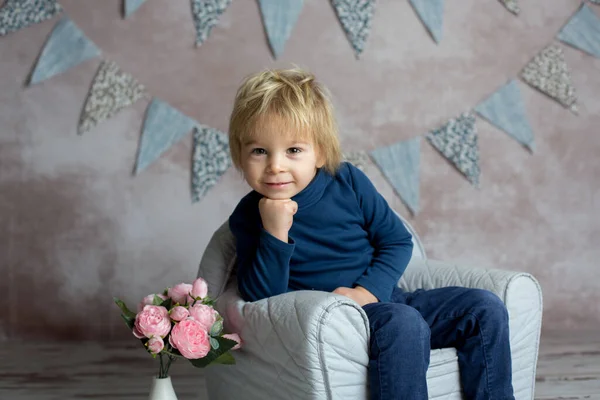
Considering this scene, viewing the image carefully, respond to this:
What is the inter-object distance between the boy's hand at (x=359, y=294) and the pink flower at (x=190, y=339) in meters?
0.38

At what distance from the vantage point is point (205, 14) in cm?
299

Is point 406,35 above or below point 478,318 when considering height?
above

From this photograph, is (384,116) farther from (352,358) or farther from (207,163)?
(352,358)

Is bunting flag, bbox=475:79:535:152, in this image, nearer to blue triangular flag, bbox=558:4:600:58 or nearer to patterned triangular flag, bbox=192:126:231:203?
blue triangular flag, bbox=558:4:600:58

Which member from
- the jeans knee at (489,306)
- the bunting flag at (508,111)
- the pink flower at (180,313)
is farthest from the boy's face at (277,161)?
the bunting flag at (508,111)

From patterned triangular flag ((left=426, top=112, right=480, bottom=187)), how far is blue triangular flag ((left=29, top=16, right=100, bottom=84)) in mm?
1403

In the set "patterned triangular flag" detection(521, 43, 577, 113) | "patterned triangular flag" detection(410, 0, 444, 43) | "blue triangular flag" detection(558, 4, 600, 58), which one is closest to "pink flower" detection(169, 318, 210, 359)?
"patterned triangular flag" detection(410, 0, 444, 43)

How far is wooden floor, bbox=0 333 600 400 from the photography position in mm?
2426

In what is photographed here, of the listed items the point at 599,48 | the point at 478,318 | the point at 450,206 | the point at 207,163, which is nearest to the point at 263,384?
the point at 478,318

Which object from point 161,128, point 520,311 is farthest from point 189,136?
point 520,311

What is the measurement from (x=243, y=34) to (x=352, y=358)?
180cm

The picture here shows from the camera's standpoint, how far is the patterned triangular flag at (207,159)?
300 cm

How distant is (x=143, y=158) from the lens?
9.87ft

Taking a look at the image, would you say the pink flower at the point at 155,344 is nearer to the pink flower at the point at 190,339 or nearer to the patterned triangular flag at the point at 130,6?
the pink flower at the point at 190,339
